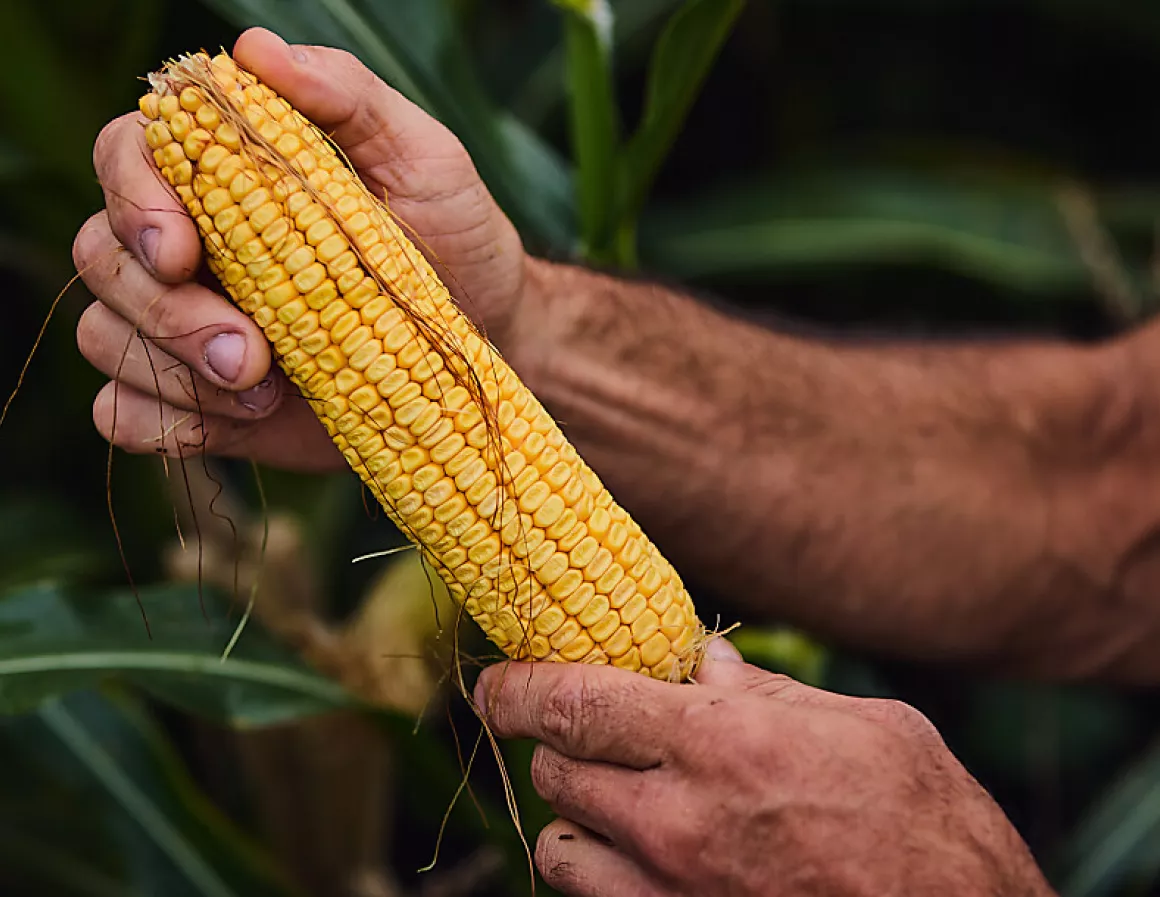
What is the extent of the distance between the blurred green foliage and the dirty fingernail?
295 millimetres

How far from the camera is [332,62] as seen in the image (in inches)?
24.1

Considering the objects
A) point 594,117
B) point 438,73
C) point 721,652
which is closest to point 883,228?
point 594,117

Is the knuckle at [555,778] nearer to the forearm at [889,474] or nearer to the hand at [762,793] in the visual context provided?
the hand at [762,793]

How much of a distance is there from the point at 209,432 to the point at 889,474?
2.07 ft

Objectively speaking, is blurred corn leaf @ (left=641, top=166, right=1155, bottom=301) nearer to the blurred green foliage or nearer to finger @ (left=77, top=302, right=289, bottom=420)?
the blurred green foliage

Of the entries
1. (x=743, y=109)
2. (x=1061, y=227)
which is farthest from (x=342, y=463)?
(x=743, y=109)

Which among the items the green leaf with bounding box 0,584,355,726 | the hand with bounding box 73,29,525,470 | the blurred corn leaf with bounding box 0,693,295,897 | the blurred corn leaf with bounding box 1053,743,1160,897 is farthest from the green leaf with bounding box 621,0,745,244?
the blurred corn leaf with bounding box 1053,743,1160,897

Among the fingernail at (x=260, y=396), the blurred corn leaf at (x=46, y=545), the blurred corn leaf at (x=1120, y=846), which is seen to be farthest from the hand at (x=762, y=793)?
the blurred corn leaf at (x=46, y=545)

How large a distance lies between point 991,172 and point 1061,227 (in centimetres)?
12

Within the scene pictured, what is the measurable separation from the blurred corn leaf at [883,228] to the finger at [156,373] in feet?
2.74

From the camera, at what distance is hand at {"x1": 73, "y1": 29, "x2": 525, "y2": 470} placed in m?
0.58

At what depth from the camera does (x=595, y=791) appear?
24.2 inches

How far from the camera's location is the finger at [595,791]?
0.60 metres

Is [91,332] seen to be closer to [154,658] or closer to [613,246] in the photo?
[154,658]
